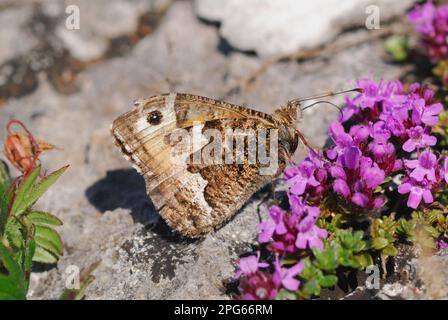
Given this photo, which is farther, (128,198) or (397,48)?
(397,48)

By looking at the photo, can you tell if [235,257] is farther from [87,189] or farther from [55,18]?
[55,18]

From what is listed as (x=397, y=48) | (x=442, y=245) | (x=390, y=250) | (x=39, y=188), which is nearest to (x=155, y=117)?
(x=39, y=188)

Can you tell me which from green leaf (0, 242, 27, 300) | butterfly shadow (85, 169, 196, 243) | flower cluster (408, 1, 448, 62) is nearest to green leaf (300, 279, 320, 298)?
butterfly shadow (85, 169, 196, 243)

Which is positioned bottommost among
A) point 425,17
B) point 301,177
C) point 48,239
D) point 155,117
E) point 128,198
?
point 48,239

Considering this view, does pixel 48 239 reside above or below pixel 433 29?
below

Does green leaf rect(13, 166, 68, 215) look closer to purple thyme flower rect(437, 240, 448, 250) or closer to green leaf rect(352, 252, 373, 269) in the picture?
green leaf rect(352, 252, 373, 269)

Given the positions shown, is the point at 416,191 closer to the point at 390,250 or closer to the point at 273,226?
the point at 390,250
